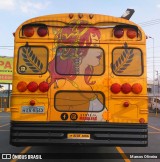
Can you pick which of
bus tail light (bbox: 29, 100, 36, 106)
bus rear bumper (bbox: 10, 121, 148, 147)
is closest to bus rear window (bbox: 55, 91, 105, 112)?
bus rear bumper (bbox: 10, 121, 148, 147)

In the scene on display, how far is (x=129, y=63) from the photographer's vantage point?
6773mm

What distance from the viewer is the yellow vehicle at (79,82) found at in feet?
21.6

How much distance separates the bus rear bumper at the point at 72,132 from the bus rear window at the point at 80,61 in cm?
106

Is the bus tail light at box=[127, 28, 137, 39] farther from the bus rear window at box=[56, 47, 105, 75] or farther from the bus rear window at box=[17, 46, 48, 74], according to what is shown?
the bus rear window at box=[17, 46, 48, 74]

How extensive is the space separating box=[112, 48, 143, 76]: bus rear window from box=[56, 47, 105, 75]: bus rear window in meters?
0.29

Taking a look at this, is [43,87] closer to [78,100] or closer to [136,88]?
[78,100]

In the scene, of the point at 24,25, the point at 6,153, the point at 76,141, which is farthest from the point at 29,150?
the point at 24,25

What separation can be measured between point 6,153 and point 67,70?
3.51m

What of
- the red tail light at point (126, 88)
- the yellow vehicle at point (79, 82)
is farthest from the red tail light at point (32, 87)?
the red tail light at point (126, 88)

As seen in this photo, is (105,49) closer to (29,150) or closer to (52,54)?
(52,54)

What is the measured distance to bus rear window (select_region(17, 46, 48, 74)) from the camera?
6742 mm

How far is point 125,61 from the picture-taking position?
6777 mm

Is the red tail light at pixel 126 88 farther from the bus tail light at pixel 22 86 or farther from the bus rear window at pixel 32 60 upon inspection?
the bus tail light at pixel 22 86

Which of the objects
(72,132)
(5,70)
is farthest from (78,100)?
(5,70)
